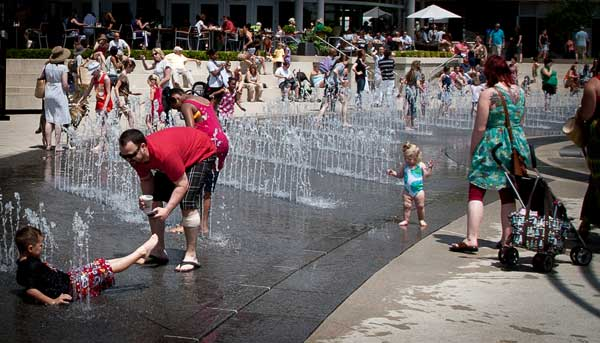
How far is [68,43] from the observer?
32344 millimetres

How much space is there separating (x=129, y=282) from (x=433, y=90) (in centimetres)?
2844

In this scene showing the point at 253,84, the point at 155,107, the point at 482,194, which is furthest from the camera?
the point at 253,84

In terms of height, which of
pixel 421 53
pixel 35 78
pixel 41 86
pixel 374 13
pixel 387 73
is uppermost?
pixel 374 13

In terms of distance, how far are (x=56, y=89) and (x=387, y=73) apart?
1285 centimetres

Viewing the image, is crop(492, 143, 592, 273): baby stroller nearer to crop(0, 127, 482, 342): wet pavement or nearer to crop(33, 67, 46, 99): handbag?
crop(0, 127, 482, 342): wet pavement

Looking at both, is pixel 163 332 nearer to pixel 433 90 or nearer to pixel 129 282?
pixel 129 282

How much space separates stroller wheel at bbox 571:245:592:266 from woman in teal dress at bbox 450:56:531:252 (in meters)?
0.57

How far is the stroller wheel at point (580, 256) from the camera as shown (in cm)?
824

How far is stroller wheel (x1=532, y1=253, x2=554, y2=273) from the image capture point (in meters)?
7.95

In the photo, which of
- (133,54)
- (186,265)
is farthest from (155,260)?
(133,54)

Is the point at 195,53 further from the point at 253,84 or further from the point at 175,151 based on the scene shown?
the point at 175,151

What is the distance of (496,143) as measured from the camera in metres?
8.38

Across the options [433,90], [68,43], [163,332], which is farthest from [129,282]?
[433,90]

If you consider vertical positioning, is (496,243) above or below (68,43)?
below
